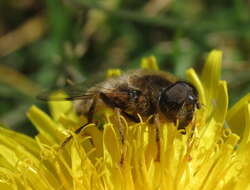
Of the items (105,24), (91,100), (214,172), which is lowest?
(214,172)

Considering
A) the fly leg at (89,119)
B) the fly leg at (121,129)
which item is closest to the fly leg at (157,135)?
the fly leg at (121,129)

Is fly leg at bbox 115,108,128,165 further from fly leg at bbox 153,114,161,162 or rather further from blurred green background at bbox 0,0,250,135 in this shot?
blurred green background at bbox 0,0,250,135

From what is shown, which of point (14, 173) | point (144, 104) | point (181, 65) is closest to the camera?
point (144, 104)

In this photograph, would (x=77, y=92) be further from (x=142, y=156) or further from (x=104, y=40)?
(x=104, y=40)

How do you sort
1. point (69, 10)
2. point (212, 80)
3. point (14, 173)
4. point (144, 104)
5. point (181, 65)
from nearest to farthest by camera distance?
point (144, 104) < point (14, 173) < point (212, 80) < point (181, 65) < point (69, 10)

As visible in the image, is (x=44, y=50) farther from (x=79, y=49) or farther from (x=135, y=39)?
(x=135, y=39)

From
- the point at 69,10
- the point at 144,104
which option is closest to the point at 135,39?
the point at 69,10

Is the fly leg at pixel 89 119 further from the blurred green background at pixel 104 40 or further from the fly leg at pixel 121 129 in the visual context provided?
the blurred green background at pixel 104 40
